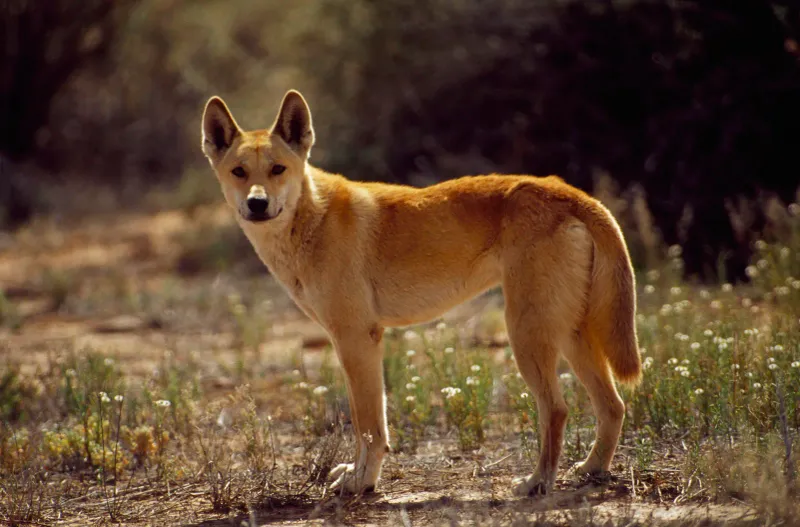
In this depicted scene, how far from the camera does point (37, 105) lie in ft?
47.2

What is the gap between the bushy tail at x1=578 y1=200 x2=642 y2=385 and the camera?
429 cm

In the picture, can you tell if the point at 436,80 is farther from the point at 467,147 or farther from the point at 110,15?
the point at 110,15

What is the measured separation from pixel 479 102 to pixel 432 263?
603 cm

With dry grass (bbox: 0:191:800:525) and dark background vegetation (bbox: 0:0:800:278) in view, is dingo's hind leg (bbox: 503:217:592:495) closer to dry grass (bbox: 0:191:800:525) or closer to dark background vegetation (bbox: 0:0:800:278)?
dry grass (bbox: 0:191:800:525)

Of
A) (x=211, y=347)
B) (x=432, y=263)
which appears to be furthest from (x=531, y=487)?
(x=211, y=347)

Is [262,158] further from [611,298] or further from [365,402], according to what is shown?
[611,298]

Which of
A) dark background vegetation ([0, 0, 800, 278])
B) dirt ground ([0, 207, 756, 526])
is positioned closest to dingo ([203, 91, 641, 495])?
dirt ground ([0, 207, 756, 526])

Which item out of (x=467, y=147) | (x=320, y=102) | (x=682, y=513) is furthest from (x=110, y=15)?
(x=682, y=513)

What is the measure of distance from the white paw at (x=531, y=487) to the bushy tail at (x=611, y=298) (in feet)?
1.97

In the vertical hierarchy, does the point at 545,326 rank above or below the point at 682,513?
above

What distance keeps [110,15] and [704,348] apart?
39.2 feet

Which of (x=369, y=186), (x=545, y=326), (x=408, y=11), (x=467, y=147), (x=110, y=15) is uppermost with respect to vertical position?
(x=110, y=15)

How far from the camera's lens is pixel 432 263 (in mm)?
4750

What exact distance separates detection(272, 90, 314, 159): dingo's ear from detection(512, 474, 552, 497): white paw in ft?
6.77
